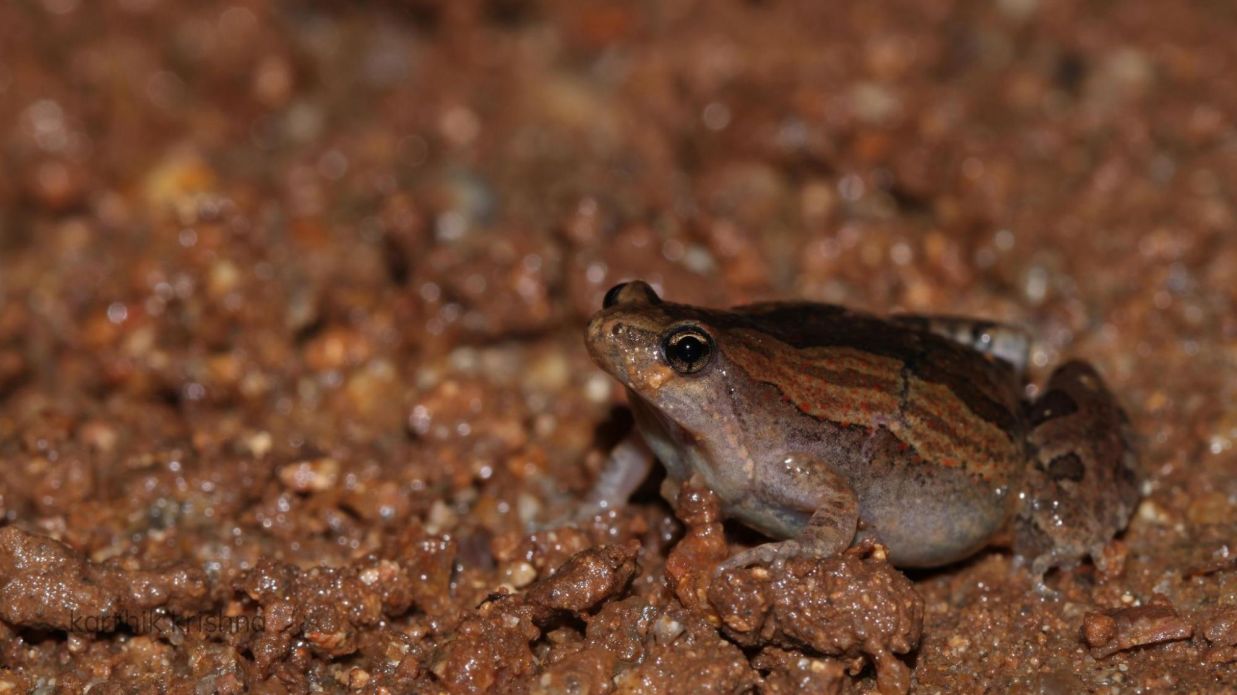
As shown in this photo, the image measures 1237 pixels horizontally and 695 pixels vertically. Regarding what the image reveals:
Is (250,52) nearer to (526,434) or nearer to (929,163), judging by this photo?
(526,434)

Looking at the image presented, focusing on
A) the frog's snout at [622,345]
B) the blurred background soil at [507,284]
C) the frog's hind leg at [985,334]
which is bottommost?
the blurred background soil at [507,284]

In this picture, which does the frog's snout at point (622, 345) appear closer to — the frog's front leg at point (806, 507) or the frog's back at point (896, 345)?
the frog's back at point (896, 345)

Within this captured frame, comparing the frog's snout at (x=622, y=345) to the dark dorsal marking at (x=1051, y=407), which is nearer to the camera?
the frog's snout at (x=622, y=345)

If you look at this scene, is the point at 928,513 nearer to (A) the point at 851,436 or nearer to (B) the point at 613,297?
(A) the point at 851,436

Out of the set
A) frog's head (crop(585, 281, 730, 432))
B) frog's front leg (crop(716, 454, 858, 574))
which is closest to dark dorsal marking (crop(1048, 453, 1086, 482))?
frog's front leg (crop(716, 454, 858, 574))

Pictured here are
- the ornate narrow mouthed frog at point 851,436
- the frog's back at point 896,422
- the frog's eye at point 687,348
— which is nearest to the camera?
the frog's eye at point 687,348

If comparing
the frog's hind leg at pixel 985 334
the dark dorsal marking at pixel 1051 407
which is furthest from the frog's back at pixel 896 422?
the frog's hind leg at pixel 985 334

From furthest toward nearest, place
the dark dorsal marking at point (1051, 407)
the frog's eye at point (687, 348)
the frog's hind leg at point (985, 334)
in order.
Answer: the frog's hind leg at point (985, 334) → the dark dorsal marking at point (1051, 407) → the frog's eye at point (687, 348)

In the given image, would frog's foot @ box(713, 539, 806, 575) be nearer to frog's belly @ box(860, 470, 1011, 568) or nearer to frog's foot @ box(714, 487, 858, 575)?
frog's foot @ box(714, 487, 858, 575)
